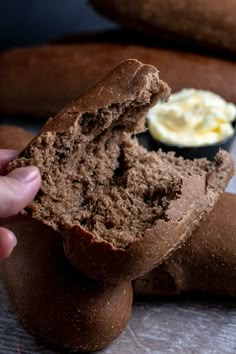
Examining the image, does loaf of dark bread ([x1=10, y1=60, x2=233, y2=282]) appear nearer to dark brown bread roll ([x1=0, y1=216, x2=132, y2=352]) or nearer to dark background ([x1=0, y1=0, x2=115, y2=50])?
dark brown bread roll ([x1=0, y1=216, x2=132, y2=352])

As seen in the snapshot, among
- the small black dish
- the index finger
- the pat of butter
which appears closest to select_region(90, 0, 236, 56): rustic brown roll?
the pat of butter

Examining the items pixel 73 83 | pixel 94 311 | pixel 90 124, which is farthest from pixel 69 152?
pixel 73 83

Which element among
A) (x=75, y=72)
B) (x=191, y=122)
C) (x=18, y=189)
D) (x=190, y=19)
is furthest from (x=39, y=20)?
(x=18, y=189)

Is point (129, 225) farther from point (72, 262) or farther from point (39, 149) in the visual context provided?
point (39, 149)

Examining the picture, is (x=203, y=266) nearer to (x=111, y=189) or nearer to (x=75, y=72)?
(x=111, y=189)

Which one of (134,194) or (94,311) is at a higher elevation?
(134,194)
